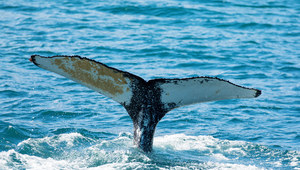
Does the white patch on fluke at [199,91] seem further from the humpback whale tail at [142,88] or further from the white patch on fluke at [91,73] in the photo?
the white patch on fluke at [91,73]

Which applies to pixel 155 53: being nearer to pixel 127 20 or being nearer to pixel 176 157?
pixel 127 20

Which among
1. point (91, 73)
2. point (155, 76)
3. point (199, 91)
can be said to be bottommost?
point (155, 76)

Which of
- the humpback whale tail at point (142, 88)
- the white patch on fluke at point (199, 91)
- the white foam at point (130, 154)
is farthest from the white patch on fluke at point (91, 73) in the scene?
the white foam at point (130, 154)

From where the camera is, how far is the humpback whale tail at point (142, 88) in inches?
212

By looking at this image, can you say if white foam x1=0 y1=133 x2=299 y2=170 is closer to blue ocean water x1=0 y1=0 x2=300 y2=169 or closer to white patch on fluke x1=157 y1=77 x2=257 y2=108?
blue ocean water x1=0 y1=0 x2=300 y2=169

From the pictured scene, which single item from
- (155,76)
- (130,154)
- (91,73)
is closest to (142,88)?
(91,73)

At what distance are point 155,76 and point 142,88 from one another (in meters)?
5.49

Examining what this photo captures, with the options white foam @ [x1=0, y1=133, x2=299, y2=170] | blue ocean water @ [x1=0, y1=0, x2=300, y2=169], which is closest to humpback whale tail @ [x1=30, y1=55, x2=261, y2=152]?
white foam @ [x1=0, y1=133, x2=299, y2=170]

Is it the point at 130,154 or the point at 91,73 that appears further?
the point at 130,154

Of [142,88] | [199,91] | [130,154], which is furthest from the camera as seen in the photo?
[130,154]

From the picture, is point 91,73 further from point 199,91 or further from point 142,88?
point 199,91

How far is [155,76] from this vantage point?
11.2 metres

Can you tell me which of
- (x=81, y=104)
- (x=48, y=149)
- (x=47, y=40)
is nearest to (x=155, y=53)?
(x=47, y=40)

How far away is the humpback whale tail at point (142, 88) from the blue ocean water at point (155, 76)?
2.18 feet
